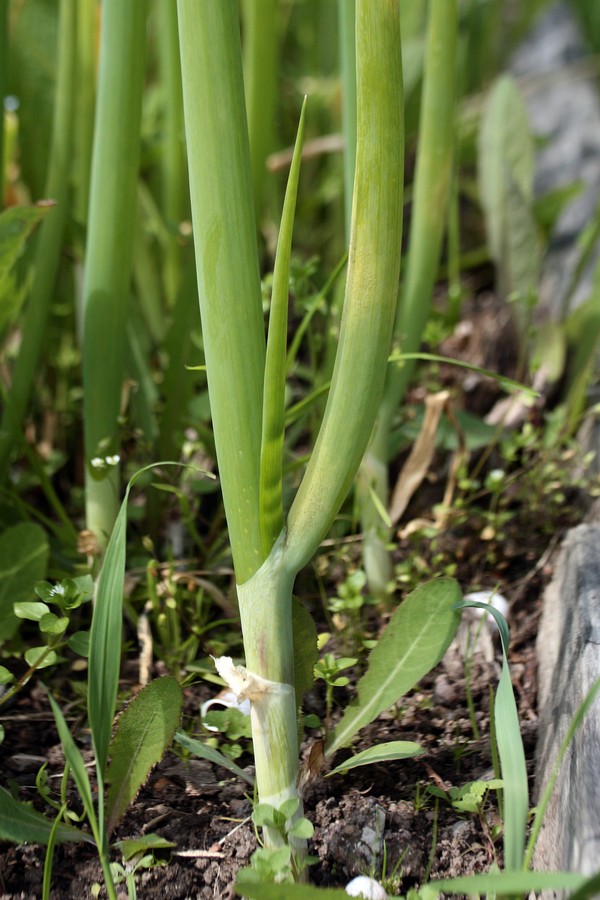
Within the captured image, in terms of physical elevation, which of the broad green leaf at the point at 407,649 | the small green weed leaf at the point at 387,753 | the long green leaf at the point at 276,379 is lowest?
the small green weed leaf at the point at 387,753

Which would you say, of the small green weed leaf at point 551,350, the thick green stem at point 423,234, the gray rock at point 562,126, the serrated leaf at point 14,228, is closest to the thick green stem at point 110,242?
the serrated leaf at point 14,228

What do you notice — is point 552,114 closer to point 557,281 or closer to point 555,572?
point 557,281

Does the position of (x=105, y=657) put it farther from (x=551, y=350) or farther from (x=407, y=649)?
(x=551, y=350)

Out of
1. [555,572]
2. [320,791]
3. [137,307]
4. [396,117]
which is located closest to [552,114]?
[137,307]

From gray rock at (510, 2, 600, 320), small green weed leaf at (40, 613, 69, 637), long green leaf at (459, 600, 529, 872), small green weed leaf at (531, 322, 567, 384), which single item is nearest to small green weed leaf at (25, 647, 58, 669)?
small green weed leaf at (40, 613, 69, 637)

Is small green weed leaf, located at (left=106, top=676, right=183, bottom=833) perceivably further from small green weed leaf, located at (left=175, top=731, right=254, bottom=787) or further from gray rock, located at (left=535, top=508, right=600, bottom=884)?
gray rock, located at (left=535, top=508, right=600, bottom=884)

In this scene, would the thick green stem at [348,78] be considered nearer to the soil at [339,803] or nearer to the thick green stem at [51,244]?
the thick green stem at [51,244]
